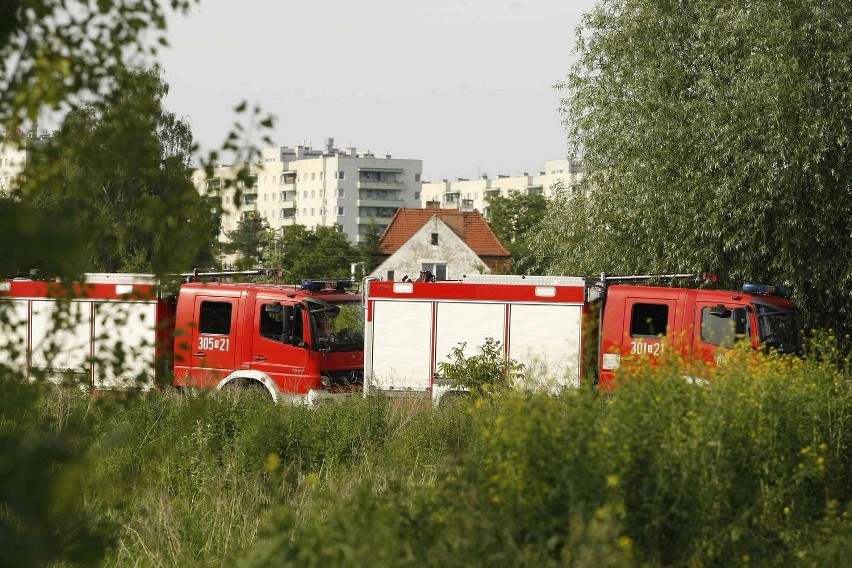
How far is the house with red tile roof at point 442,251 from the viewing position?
81000mm

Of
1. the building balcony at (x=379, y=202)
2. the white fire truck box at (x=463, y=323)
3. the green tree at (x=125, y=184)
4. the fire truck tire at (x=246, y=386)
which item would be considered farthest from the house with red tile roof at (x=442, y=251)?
the green tree at (x=125, y=184)

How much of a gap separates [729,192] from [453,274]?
58200mm

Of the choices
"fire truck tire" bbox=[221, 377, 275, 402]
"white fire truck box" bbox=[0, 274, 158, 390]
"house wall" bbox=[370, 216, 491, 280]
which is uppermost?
"house wall" bbox=[370, 216, 491, 280]

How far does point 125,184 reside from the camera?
535 cm

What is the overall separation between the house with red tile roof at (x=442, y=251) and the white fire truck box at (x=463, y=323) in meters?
59.2

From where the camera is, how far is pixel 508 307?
18.0 metres

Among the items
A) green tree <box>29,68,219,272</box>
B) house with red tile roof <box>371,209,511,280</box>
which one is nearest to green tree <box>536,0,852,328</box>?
green tree <box>29,68,219,272</box>

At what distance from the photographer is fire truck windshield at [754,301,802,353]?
16375mm

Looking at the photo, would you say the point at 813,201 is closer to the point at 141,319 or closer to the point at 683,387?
the point at 683,387

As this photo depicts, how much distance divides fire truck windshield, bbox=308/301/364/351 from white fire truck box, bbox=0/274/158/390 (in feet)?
40.1

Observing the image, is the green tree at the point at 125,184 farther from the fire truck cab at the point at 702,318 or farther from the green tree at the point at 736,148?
the green tree at the point at 736,148

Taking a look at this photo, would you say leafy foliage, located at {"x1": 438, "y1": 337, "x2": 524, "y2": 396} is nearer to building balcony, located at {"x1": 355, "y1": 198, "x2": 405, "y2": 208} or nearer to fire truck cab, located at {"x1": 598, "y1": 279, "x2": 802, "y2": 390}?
fire truck cab, located at {"x1": 598, "y1": 279, "x2": 802, "y2": 390}

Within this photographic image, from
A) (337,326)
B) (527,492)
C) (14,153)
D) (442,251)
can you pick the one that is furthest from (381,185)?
(14,153)

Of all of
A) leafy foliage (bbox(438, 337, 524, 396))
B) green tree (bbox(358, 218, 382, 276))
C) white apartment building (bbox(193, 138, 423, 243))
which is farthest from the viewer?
white apartment building (bbox(193, 138, 423, 243))
